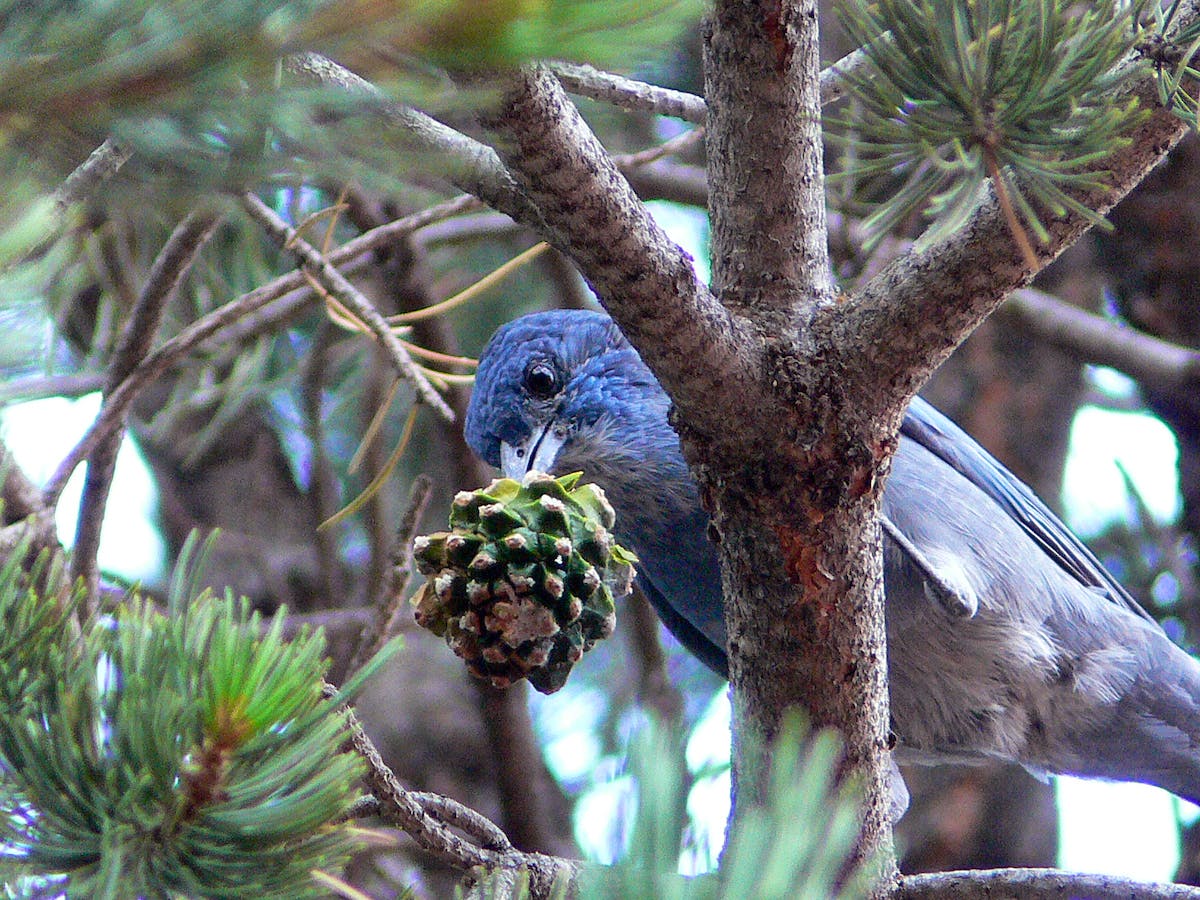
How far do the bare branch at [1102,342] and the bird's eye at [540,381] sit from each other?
4.81 feet

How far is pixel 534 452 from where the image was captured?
98.3 inches

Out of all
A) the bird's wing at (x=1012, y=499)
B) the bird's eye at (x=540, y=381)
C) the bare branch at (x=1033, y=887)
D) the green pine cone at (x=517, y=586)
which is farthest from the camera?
the bird's wing at (x=1012, y=499)

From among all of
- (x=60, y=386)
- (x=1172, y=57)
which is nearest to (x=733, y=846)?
(x=1172, y=57)

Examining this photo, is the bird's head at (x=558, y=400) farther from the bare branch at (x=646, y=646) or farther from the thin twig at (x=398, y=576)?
the bare branch at (x=646, y=646)

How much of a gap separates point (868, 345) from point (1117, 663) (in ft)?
4.96

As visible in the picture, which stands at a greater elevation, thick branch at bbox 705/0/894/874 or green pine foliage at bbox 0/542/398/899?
thick branch at bbox 705/0/894/874

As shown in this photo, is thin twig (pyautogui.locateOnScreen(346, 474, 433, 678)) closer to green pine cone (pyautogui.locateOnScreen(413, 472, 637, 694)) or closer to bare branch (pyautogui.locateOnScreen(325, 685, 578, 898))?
green pine cone (pyautogui.locateOnScreen(413, 472, 637, 694))

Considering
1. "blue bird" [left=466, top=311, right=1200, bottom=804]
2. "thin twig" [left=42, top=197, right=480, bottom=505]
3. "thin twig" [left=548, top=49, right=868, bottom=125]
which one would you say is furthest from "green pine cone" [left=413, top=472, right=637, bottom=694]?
"blue bird" [left=466, top=311, right=1200, bottom=804]

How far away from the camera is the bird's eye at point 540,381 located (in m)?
2.55

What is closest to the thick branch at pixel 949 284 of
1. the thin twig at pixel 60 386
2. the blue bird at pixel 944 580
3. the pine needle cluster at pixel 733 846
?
the pine needle cluster at pixel 733 846

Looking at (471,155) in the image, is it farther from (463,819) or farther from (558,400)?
(558,400)

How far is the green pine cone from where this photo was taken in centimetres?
144

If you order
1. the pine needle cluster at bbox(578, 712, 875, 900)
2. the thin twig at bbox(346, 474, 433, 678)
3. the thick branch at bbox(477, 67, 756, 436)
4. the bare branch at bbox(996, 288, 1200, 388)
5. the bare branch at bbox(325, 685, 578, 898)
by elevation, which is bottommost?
the pine needle cluster at bbox(578, 712, 875, 900)

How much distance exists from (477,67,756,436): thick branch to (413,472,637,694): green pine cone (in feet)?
0.73
